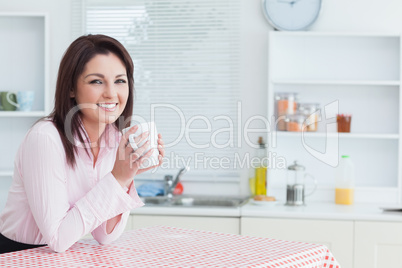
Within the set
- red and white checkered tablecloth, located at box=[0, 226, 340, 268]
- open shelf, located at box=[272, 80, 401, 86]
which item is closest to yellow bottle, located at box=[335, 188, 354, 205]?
open shelf, located at box=[272, 80, 401, 86]

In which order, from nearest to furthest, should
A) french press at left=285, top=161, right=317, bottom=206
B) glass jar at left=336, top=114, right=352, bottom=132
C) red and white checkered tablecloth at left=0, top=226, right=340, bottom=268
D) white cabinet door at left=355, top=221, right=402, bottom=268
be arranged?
1. red and white checkered tablecloth at left=0, top=226, right=340, bottom=268
2. white cabinet door at left=355, top=221, right=402, bottom=268
3. french press at left=285, top=161, right=317, bottom=206
4. glass jar at left=336, top=114, right=352, bottom=132

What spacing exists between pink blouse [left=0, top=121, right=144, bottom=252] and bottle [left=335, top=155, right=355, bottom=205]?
1.95 meters

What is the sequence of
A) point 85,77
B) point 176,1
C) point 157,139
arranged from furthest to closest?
point 176,1
point 85,77
point 157,139

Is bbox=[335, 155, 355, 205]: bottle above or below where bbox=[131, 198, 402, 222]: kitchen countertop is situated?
above

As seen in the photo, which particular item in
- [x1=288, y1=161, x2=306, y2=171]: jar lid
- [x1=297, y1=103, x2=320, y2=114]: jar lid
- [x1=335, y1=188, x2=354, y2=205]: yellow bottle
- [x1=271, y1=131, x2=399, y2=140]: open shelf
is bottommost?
[x1=335, y1=188, x2=354, y2=205]: yellow bottle

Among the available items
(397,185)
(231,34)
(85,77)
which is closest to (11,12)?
(231,34)

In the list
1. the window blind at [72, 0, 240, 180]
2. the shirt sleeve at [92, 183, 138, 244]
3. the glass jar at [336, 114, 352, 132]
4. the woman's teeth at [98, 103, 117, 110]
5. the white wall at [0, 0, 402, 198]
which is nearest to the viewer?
the shirt sleeve at [92, 183, 138, 244]

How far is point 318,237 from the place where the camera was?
3178mm

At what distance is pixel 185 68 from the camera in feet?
12.7

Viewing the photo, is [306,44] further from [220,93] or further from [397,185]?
[397,185]

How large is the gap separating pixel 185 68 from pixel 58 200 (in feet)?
7.25

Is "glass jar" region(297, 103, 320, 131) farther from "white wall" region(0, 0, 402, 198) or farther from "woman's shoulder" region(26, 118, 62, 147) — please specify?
"woman's shoulder" region(26, 118, 62, 147)

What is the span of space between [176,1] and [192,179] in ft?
3.71

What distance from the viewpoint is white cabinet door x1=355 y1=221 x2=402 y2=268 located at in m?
3.13
